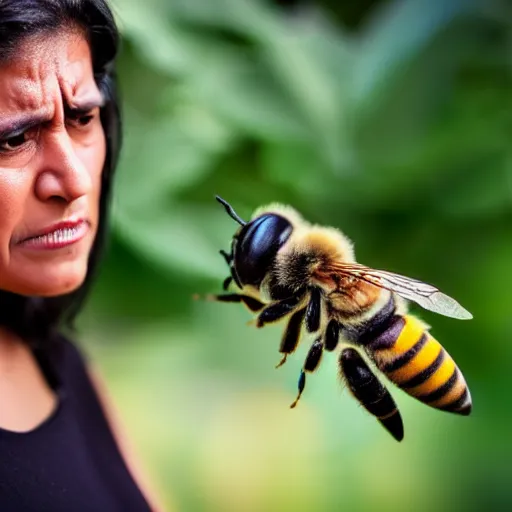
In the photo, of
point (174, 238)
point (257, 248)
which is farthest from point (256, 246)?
point (174, 238)

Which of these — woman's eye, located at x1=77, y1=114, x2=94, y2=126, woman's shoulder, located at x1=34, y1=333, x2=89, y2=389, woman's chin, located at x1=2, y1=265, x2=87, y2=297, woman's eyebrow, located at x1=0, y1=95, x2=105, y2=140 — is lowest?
woman's shoulder, located at x1=34, y1=333, x2=89, y2=389

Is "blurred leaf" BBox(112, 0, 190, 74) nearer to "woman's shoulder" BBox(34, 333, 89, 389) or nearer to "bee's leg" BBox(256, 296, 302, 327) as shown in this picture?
"woman's shoulder" BBox(34, 333, 89, 389)

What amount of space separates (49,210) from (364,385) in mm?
257

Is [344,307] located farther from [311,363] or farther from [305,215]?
[305,215]

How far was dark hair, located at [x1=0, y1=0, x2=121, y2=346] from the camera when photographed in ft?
1.87

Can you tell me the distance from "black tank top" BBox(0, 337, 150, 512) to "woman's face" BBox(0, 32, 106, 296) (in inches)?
5.2

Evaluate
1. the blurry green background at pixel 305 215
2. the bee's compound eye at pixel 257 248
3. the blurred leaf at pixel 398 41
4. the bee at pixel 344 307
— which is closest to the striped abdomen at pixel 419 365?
the bee at pixel 344 307

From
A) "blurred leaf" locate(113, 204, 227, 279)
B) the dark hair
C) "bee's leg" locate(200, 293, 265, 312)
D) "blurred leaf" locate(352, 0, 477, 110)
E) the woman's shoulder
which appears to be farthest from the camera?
"blurred leaf" locate(352, 0, 477, 110)

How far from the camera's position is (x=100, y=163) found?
667 mm

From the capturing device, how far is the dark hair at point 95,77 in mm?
570

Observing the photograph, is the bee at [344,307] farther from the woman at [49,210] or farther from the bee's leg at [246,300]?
the woman at [49,210]

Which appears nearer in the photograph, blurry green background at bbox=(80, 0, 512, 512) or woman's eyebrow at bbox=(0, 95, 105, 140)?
woman's eyebrow at bbox=(0, 95, 105, 140)

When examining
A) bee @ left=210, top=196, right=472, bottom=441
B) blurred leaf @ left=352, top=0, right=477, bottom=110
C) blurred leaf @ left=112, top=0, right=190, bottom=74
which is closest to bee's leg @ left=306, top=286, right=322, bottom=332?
bee @ left=210, top=196, right=472, bottom=441

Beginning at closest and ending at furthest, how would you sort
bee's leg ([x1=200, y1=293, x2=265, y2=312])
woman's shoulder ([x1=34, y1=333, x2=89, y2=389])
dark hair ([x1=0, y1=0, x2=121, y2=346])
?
dark hair ([x1=0, y1=0, x2=121, y2=346]), bee's leg ([x1=200, y1=293, x2=265, y2=312]), woman's shoulder ([x1=34, y1=333, x2=89, y2=389])
